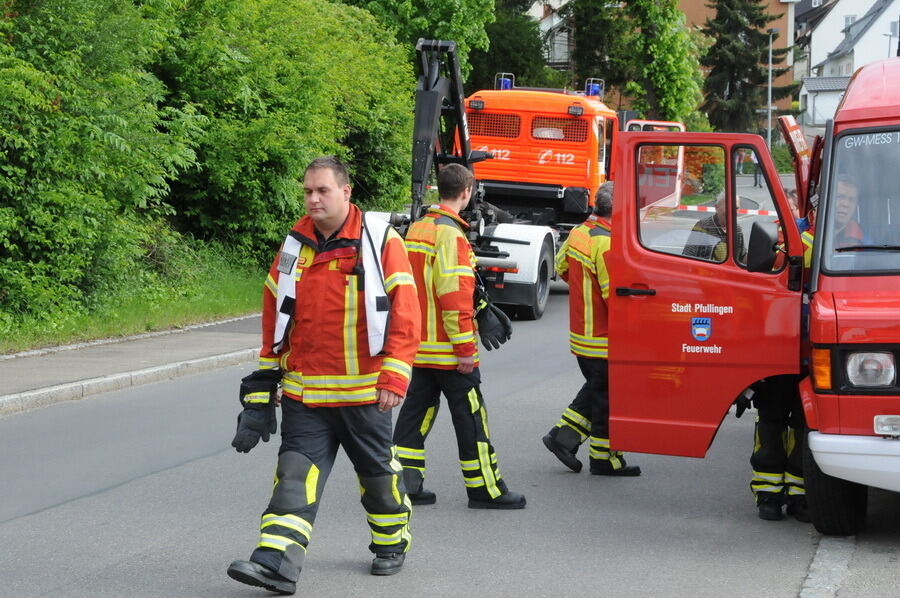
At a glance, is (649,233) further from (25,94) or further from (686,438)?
(25,94)

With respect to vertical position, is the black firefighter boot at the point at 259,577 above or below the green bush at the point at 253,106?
below

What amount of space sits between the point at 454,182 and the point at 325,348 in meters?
1.86

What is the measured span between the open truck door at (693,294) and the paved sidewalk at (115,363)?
5.61 m

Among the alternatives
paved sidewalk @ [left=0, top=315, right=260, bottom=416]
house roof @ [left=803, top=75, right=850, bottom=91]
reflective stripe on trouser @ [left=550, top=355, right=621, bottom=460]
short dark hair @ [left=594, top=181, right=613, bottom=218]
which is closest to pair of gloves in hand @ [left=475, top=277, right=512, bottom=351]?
reflective stripe on trouser @ [left=550, top=355, right=621, bottom=460]

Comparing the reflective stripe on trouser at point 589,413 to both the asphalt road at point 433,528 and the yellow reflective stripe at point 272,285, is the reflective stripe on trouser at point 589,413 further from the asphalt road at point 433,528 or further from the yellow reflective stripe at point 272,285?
the yellow reflective stripe at point 272,285

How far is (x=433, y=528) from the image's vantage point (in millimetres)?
6844

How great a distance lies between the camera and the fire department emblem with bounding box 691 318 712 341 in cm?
681

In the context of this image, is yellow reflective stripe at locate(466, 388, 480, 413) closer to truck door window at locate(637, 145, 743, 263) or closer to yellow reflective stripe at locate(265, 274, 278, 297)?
truck door window at locate(637, 145, 743, 263)

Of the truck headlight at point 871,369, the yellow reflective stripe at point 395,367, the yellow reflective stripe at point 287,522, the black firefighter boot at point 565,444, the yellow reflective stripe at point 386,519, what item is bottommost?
the black firefighter boot at point 565,444

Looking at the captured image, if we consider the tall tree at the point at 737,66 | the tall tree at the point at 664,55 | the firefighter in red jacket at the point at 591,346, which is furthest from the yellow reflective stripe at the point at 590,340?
the tall tree at the point at 737,66

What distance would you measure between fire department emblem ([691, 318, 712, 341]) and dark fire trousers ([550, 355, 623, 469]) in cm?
132

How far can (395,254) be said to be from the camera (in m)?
5.70

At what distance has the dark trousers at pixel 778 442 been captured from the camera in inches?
279

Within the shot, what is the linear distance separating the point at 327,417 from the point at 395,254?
758 mm
